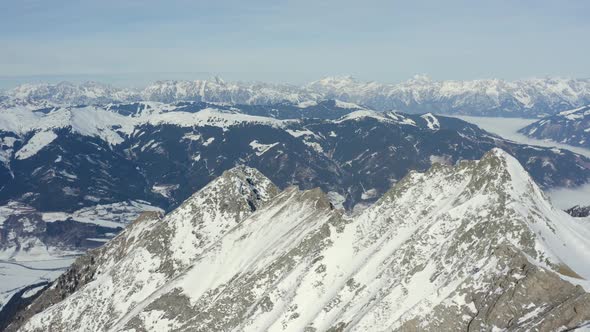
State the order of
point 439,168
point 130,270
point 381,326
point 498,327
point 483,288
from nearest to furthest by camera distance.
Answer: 1. point 498,327
2. point 483,288
3. point 381,326
4. point 439,168
5. point 130,270

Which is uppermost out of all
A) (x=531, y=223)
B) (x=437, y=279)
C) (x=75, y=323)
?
(x=531, y=223)

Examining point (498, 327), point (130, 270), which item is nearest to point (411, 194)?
point (498, 327)

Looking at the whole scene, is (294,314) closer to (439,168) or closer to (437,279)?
(437,279)

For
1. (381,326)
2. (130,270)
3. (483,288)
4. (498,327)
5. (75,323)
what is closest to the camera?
(498,327)

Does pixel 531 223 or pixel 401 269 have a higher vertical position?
pixel 531 223

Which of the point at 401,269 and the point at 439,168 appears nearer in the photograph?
the point at 401,269

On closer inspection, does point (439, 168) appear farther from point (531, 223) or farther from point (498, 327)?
point (498, 327)
